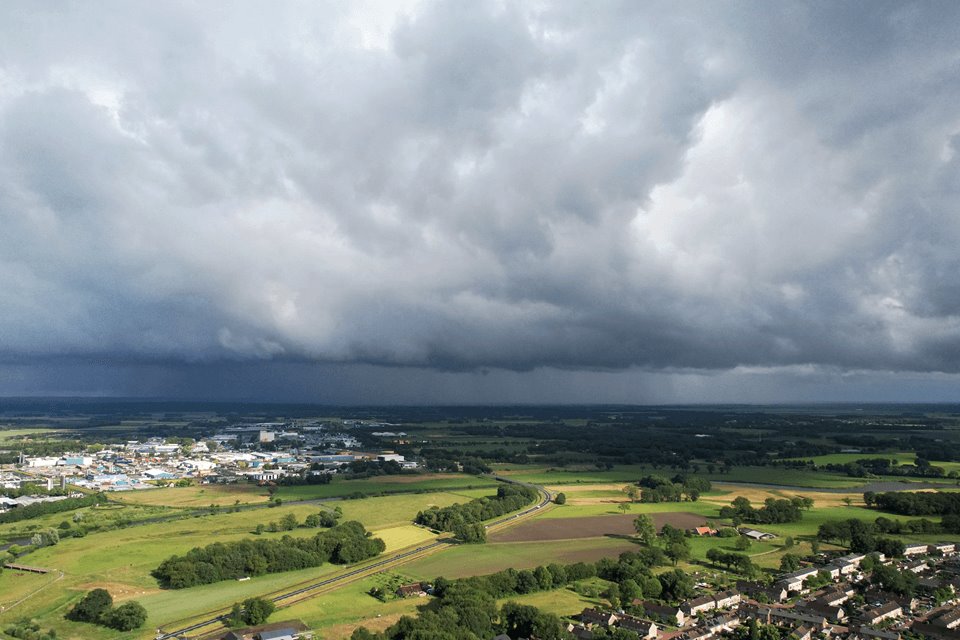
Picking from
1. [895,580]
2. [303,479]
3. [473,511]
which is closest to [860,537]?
[895,580]

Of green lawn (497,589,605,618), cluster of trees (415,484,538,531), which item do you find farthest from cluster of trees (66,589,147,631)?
cluster of trees (415,484,538,531)

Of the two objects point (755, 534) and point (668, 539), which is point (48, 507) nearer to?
point (668, 539)

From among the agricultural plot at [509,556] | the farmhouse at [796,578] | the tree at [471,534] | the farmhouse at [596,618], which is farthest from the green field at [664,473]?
the farmhouse at [596,618]

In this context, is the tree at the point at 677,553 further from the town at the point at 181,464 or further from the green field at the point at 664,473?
the town at the point at 181,464

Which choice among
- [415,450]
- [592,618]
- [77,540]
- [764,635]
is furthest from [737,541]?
[415,450]

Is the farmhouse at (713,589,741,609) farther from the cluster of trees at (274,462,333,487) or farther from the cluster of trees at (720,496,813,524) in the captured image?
the cluster of trees at (274,462,333,487)

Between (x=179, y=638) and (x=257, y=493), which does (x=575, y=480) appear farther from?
(x=179, y=638)
